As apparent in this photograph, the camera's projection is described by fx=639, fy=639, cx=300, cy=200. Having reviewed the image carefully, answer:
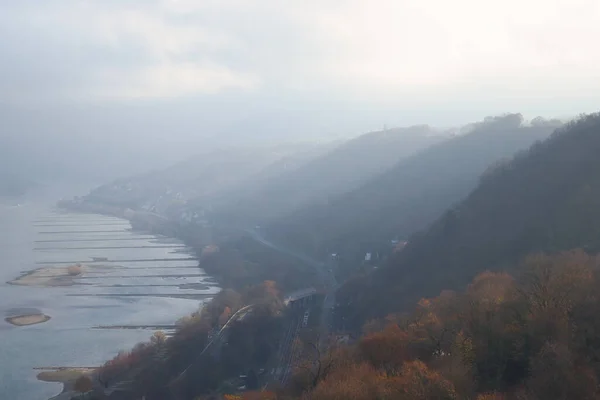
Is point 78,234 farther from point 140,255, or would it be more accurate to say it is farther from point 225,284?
point 225,284

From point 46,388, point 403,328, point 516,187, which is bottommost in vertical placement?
point 46,388

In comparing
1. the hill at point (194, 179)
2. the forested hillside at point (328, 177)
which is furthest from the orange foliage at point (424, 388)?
the hill at point (194, 179)

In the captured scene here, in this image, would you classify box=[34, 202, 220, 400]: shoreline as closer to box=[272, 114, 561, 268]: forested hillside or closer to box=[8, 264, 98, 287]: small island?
box=[8, 264, 98, 287]: small island

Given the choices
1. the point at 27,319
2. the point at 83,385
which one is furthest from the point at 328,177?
the point at 83,385

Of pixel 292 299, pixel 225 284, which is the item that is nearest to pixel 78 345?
pixel 292 299

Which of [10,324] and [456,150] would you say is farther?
[456,150]

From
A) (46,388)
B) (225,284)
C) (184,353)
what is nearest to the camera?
(46,388)
